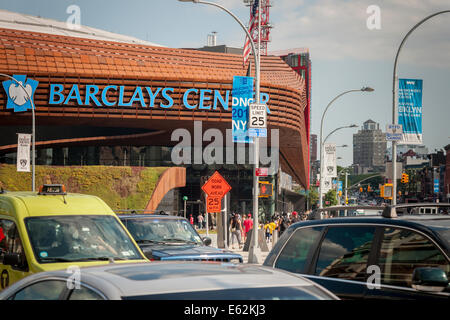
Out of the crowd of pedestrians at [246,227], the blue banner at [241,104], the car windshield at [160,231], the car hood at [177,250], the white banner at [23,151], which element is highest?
the blue banner at [241,104]

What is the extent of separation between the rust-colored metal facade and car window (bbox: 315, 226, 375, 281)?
158 ft

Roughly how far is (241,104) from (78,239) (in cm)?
1382

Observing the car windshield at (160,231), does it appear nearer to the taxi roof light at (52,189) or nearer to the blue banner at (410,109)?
the taxi roof light at (52,189)

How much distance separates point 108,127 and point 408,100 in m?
44.5

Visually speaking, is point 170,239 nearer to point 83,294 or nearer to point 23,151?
point 83,294

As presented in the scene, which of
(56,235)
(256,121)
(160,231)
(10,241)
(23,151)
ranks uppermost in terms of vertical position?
(256,121)

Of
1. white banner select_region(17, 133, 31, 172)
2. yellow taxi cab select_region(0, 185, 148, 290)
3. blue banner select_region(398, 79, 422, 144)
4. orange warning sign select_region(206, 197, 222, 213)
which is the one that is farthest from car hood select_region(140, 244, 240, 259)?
white banner select_region(17, 133, 31, 172)

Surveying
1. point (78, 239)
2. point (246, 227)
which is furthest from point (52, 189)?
point (246, 227)

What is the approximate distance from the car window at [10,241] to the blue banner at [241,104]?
44.0ft

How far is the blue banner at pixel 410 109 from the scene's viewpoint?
2100 cm

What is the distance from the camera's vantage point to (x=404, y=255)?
6.14 m

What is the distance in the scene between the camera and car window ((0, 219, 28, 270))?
8.33 m

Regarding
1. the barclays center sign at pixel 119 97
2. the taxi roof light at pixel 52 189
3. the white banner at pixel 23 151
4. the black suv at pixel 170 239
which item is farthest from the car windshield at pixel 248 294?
the barclays center sign at pixel 119 97

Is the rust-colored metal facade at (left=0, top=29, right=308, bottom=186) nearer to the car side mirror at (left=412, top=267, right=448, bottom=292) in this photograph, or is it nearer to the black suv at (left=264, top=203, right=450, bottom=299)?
the black suv at (left=264, top=203, right=450, bottom=299)
